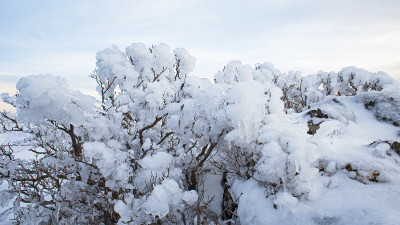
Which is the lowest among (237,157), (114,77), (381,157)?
(237,157)

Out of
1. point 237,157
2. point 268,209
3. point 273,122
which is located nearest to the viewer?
point 268,209

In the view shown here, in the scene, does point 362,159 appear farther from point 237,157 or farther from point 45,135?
point 45,135

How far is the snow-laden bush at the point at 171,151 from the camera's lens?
2926 mm

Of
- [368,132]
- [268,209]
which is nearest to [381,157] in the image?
[268,209]

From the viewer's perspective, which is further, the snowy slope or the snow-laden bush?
the snow-laden bush

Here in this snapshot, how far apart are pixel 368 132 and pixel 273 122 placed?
3692 millimetres

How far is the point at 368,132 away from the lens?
216 inches

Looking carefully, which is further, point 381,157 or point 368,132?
point 368,132

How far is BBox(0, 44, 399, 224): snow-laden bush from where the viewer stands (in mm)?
2926

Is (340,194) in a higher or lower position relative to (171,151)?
higher

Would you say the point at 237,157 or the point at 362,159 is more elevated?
the point at 362,159

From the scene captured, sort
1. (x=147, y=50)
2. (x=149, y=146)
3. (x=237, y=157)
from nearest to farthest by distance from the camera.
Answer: (x=237, y=157), (x=149, y=146), (x=147, y=50)

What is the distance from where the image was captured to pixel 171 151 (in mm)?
4898

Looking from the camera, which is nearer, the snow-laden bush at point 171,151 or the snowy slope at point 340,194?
the snowy slope at point 340,194
